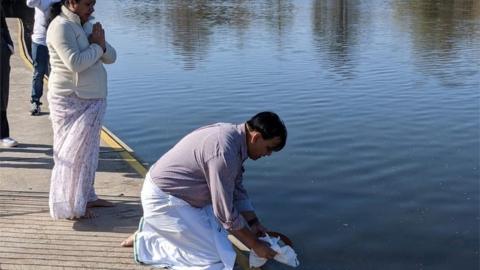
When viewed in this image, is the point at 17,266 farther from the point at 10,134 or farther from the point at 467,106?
the point at 467,106

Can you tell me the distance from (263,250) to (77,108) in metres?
1.91

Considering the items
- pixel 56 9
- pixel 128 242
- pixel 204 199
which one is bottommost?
pixel 128 242

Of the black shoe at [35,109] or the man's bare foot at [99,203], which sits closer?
the man's bare foot at [99,203]

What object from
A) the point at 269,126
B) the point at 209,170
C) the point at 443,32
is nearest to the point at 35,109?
the point at 209,170

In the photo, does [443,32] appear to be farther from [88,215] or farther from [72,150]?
[72,150]

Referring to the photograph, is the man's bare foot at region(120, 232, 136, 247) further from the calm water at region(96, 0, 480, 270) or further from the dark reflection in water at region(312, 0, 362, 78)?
the dark reflection in water at region(312, 0, 362, 78)

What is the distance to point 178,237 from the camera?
4402 mm

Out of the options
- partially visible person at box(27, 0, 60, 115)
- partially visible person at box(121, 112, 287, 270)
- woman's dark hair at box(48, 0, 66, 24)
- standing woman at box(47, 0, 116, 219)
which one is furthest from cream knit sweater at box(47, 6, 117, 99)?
partially visible person at box(27, 0, 60, 115)

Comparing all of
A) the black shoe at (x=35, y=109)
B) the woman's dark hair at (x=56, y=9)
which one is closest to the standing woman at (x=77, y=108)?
the woman's dark hair at (x=56, y=9)

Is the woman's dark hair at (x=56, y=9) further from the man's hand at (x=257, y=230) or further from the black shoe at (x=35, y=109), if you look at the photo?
the black shoe at (x=35, y=109)

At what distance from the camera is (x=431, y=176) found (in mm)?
7469

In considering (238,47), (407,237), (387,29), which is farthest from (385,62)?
(407,237)

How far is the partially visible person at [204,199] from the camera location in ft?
13.1

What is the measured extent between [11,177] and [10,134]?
1.85m
